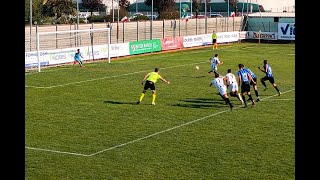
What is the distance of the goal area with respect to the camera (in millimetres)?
40094

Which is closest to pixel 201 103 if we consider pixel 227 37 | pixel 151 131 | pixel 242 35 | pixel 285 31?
pixel 151 131

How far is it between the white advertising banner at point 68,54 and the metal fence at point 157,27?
3.82 m

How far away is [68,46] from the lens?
48219 millimetres

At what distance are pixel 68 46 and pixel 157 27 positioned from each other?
18.0 metres

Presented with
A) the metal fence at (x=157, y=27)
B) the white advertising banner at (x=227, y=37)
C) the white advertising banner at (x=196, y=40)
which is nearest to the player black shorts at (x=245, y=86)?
the metal fence at (x=157, y=27)

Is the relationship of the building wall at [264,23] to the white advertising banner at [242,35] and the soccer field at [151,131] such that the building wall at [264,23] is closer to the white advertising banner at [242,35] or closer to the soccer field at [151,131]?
the white advertising banner at [242,35]

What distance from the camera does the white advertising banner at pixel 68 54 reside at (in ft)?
126

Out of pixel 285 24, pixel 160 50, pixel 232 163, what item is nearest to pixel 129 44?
pixel 160 50

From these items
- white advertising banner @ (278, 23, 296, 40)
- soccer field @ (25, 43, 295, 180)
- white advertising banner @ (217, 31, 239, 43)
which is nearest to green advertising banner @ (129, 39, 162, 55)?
white advertising banner @ (217, 31, 239, 43)

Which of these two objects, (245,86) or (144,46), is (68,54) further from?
(245,86)

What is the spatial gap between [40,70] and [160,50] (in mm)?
19320

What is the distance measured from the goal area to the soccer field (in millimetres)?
4751

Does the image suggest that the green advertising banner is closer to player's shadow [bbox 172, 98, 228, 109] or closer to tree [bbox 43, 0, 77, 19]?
tree [bbox 43, 0, 77, 19]
